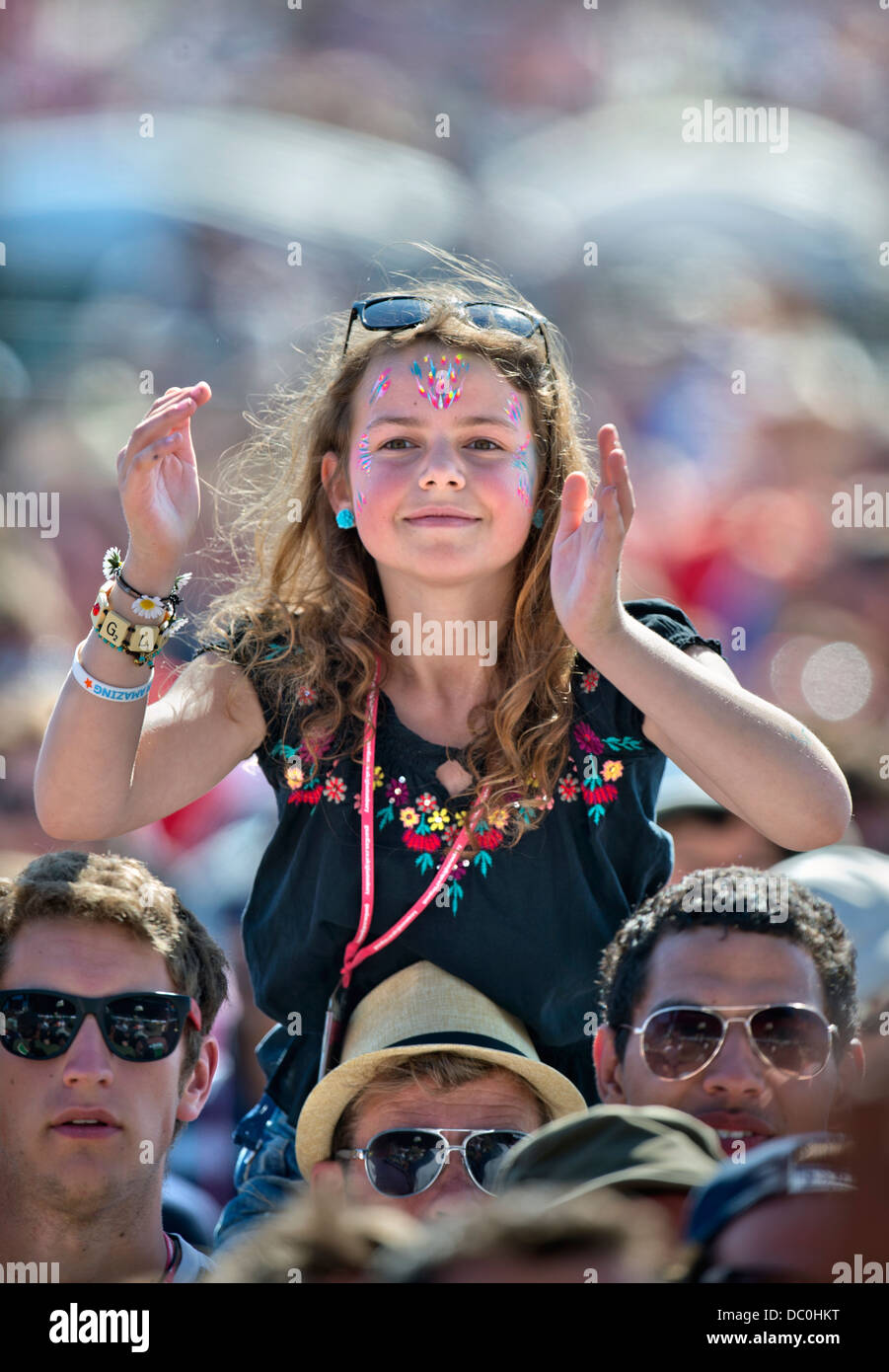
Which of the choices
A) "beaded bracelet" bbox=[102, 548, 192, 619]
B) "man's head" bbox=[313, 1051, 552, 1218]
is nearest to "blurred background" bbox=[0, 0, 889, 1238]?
"beaded bracelet" bbox=[102, 548, 192, 619]

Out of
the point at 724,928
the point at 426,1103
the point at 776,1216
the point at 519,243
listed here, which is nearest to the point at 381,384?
the point at 724,928

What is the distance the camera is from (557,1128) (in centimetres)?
125

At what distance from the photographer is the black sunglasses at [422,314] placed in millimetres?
2385

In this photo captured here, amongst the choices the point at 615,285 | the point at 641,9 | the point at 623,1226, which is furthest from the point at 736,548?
the point at 623,1226

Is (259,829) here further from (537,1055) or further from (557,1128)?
(557,1128)

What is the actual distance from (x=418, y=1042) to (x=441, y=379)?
3.31 feet

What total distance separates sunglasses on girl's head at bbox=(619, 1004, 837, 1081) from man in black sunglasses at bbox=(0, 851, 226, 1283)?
2.16 feet

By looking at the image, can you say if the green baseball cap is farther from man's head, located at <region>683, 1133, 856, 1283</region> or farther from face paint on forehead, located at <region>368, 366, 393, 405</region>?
face paint on forehead, located at <region>368, 366, 393, 405</region>

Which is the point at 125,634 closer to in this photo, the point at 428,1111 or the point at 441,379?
the point at 441,379

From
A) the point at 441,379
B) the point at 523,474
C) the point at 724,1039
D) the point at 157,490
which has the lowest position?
the point at 724,1039

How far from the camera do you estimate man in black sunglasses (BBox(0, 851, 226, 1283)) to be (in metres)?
1.93

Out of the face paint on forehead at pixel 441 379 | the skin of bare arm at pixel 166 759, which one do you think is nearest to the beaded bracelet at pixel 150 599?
the skin of bare arm at pixel 166 759

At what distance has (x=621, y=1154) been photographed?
120 centimetres

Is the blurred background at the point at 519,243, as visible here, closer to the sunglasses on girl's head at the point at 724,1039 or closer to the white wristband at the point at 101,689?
the white wristband at the point at 101,689
